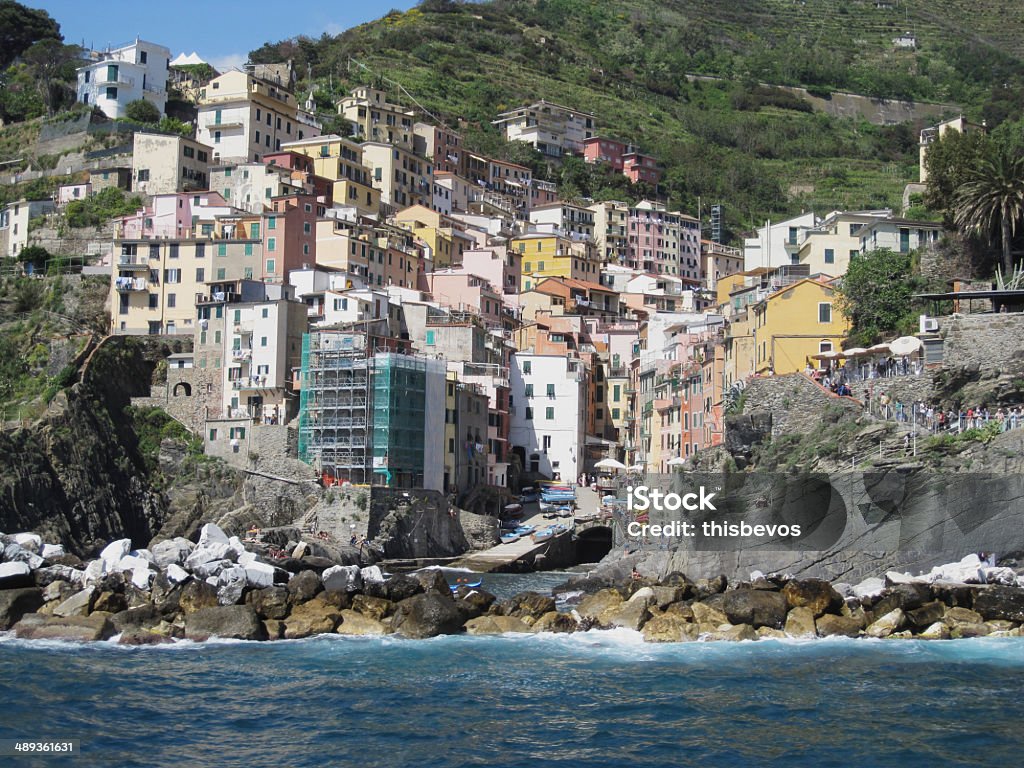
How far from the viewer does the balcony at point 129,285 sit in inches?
3150

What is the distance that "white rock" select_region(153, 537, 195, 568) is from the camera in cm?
4934

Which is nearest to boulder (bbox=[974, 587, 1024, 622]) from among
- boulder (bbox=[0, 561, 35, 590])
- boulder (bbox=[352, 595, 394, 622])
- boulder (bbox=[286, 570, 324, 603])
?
boulder (bbox=[352, 595, 394, 622])

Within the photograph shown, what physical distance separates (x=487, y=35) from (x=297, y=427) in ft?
397

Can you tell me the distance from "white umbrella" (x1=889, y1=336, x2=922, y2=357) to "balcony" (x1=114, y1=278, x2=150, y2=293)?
47171 mm

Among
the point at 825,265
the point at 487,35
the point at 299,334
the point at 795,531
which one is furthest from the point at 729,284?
the point at 487,35

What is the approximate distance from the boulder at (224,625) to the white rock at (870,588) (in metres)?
18.9

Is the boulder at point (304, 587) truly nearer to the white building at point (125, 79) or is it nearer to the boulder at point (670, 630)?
the boulder at point (670, 630)

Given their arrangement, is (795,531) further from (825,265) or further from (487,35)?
(487,35)

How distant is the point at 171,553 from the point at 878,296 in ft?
107

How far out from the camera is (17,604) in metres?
42.7

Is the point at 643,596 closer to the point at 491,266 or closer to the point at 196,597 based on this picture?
the point at 196,597

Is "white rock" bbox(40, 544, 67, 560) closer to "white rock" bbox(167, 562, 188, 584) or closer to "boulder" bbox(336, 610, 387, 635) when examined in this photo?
"white rock" bbox(167, 562, 188, 584)

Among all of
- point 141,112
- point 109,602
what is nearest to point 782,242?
point 141,112

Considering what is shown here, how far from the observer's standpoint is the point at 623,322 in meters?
99.4
